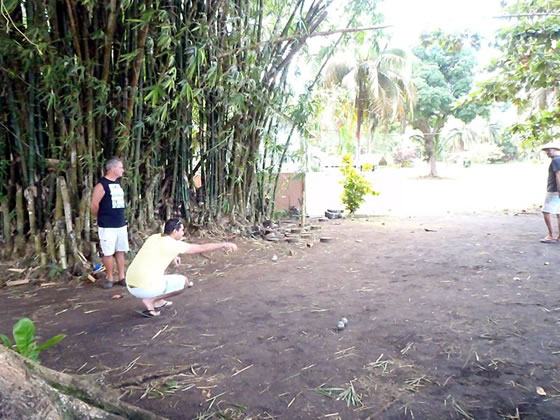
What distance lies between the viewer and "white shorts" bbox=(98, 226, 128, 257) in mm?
4176

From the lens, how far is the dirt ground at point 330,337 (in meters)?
2.15


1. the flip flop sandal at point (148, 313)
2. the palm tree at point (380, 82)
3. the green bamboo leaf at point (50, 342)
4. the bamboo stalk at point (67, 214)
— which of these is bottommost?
the flip flop sandal at point (148, 313)

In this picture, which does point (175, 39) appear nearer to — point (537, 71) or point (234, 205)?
point (234, 205)

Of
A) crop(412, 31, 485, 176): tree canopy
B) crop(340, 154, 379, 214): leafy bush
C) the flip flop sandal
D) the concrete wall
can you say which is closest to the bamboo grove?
the flip flop sandal

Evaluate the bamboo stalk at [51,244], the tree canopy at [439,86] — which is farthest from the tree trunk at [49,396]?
the tree canopy at [439,86]

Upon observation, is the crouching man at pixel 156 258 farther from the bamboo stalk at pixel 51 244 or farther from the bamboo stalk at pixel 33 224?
the bamboo stalk at pixel 33 224

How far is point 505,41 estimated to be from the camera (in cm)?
697

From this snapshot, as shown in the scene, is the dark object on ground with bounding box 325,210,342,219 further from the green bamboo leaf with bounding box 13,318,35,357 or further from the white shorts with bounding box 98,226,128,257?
the green bamboo leaf with bounding box 13,318,35,357

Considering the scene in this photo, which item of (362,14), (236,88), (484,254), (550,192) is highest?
(362,14)

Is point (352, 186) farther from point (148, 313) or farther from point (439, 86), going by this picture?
point (439, 86)

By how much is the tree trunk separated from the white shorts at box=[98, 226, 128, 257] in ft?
8.50

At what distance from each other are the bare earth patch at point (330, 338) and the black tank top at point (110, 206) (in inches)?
25.9

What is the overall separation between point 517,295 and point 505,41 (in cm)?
489

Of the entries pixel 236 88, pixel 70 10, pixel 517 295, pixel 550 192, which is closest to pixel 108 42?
pixel 70 10
